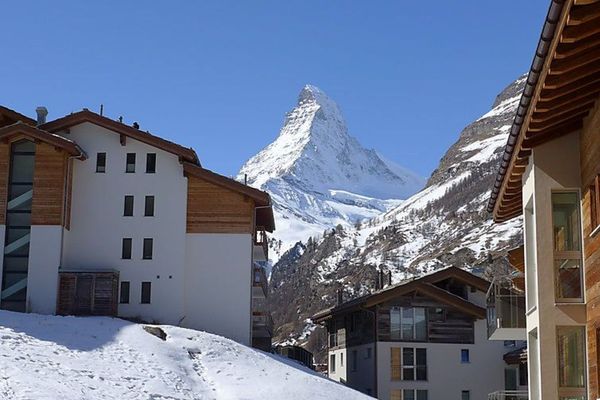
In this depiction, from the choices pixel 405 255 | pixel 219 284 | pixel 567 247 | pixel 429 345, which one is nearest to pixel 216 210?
pixel 219 284

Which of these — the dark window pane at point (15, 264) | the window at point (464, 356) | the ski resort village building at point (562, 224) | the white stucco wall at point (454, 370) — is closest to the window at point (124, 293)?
the dark window pane at point (15, 264)

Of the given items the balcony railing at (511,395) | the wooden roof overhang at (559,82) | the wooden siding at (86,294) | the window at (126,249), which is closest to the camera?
the wooden roof overhang at (559,82)

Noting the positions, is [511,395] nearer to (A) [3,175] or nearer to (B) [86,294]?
(B) [86,294]

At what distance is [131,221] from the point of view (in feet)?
130

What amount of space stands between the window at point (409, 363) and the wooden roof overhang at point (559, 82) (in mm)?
27795

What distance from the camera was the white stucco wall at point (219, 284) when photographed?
1512 inches

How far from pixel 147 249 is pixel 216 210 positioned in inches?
128

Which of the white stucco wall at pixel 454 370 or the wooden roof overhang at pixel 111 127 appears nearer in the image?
the wooden roof overhang at pixel 111 127

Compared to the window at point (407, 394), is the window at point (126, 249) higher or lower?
higher

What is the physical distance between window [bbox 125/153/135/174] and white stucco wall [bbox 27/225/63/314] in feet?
13.4

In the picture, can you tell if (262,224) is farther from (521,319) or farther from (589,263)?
(589,263)

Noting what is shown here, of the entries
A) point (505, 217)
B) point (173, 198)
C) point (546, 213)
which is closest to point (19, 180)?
point (173, 198)

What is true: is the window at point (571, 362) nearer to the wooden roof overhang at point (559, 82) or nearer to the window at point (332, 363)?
the wooden roof overhang at point (559, 82)

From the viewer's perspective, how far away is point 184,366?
29234mm
